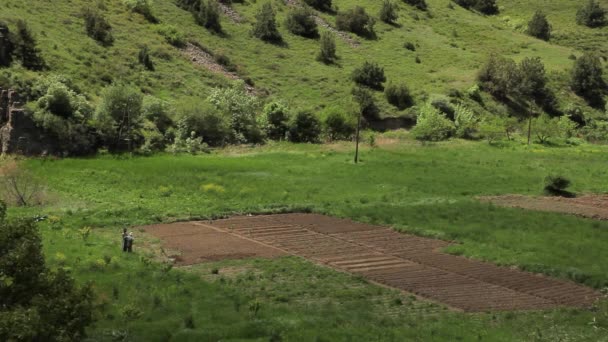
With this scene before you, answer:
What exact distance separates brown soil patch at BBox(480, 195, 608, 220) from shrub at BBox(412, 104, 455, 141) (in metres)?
26.7

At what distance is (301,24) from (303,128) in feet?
112

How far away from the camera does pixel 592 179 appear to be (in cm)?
5450

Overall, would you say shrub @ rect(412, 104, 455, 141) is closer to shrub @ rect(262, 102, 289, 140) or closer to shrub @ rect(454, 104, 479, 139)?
shrub @ rect(454, 104, 479, 139)

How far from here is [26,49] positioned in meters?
65.6

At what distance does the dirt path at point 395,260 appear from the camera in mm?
26859

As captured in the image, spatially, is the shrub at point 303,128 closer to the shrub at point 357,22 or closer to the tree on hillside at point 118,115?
the tree on hillside at point 118,115

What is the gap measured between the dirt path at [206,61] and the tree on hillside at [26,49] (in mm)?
21667

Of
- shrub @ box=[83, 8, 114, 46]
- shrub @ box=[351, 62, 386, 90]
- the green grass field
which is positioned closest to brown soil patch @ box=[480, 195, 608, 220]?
the green grass field

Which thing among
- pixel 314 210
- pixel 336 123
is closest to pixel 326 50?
pixel 336 123

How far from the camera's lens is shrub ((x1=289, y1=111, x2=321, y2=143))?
7131 cm

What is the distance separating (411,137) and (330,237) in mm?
39689

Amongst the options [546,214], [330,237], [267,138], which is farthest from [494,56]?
[330,237]

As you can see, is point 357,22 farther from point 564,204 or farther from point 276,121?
point 564,204

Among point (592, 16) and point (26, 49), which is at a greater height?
point (592, 16)
